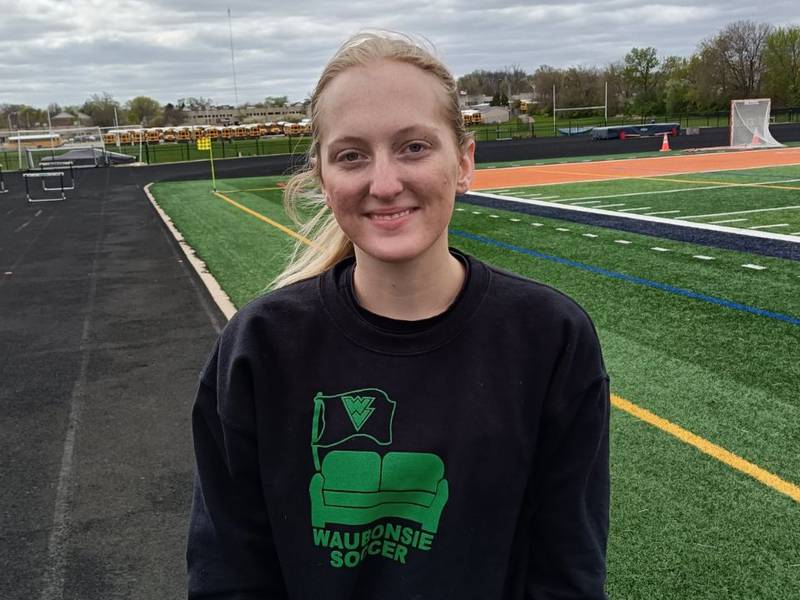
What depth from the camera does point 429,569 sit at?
1645 millimetres

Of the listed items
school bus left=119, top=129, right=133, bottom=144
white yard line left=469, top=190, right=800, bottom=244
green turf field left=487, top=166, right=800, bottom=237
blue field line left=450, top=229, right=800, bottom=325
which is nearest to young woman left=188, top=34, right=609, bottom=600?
blue field line left=450, top=229, right=800, bottom=325

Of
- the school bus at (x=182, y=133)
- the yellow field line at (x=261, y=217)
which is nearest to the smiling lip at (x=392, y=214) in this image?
the yellow field line at (x=261, y=217)

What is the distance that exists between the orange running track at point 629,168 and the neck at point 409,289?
18.7 meters

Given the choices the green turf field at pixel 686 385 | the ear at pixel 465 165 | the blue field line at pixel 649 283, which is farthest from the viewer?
the blue field line at pixel 649 283

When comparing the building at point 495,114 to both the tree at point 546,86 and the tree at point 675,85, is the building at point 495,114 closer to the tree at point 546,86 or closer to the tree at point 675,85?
the tree at point 546,86

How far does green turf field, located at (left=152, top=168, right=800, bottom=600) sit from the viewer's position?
3377mm

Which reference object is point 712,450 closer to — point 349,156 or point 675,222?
point 349,156

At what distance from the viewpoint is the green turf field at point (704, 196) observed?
42.6 ft

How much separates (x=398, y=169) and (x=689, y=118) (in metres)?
72.0

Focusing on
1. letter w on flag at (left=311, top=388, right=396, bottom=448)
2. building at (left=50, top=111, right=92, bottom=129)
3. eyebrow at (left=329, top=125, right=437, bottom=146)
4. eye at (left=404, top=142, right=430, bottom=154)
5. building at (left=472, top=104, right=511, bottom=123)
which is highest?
building at (left=50, top=111, right=92, bottom=129)

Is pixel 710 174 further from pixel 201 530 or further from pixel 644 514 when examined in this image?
pixel 201 530

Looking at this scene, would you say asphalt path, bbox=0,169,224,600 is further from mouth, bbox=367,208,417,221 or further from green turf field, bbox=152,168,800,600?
mouth, bbox=367,208,417,221

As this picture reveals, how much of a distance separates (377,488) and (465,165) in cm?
75

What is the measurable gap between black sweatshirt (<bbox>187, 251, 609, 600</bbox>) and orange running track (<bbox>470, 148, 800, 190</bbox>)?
1880cm
